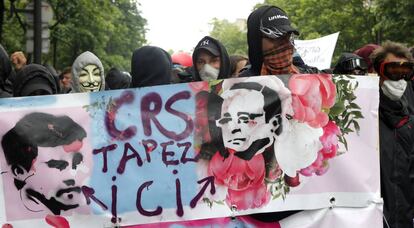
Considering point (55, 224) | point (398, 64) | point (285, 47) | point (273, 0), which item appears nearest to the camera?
point (55, 224)

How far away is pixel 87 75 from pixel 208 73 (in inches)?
31.4

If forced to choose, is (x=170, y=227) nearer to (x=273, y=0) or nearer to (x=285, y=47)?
(x=285, y=47)

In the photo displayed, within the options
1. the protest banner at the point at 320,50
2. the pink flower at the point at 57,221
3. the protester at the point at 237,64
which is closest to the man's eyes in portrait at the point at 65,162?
the pink flower at the point at 57,221

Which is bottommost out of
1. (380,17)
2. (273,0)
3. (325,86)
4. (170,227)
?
(170,227)

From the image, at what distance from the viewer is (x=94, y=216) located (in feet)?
9.99

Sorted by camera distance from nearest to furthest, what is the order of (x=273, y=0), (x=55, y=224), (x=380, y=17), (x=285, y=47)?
(x=55, y=224) → (x=285, y=47) → (x=380, y=17) → (x=273, y=0)

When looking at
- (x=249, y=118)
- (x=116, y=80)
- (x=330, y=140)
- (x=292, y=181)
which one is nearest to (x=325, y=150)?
(x=330, y=140)

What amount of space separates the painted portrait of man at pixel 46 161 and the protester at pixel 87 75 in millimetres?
1136

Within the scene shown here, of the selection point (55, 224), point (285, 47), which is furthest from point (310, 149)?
point (55, 224)

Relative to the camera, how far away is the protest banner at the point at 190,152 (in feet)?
10.0

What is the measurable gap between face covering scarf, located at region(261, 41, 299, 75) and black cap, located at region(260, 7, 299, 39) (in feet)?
0.22

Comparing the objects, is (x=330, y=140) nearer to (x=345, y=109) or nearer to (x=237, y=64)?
(x=345, y=109)

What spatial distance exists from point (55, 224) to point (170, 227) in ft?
1.75

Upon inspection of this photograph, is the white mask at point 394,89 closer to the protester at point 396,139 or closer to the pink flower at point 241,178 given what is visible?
the protester at point 396,139
